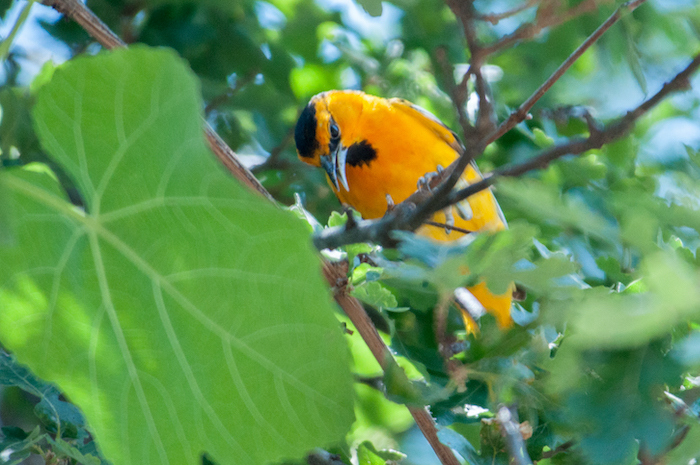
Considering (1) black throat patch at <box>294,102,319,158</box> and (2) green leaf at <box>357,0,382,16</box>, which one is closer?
(2) green leaf at <box>357,0,382,16</box>

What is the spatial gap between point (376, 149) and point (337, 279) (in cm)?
173

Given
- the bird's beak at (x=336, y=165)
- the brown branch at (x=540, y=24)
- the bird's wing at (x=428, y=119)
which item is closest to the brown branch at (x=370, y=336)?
the brown branch at (x=540, y=24)

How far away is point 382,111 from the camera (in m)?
2.89

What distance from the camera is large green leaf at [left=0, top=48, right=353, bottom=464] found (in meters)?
0.83

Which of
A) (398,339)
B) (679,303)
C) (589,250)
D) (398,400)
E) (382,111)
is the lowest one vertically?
(679,303)

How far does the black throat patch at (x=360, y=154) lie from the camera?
9.04 feet

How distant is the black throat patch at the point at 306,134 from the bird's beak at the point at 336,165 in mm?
69

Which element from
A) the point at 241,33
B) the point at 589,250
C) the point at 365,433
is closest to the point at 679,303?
the point at 589,250

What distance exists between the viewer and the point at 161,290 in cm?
86

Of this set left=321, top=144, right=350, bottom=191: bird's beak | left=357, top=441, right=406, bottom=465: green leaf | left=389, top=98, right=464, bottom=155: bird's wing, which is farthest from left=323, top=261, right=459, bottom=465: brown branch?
left=389, top=98, right=464, bottom=155: bird's wing

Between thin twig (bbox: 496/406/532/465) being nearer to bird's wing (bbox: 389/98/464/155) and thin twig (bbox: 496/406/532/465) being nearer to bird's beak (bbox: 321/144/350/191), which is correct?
bird's beak (bbox: 321/144/350/191)

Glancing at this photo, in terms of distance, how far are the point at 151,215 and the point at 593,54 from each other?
2.89 metres

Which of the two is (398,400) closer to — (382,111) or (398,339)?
(398,339)

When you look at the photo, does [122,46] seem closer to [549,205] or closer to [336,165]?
[549,205]
